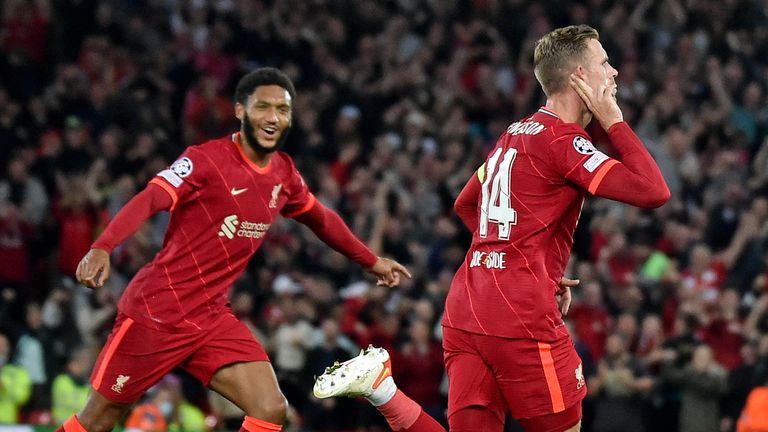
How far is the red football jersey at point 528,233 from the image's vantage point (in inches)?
232

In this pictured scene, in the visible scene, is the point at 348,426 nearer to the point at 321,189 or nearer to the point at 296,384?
the point at 296,384

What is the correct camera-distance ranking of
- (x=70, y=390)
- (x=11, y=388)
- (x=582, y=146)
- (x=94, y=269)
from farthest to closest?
(x=11, y=388) → (x=70, y=390) → (x=94, y=269) → (x=582, y=146)

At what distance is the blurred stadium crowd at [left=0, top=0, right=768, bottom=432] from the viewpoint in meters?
12.7

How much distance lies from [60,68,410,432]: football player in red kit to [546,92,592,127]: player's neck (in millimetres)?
1829

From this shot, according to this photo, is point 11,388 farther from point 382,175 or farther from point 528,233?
point 528,233

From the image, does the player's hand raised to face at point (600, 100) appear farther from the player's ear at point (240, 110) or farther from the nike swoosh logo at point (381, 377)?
the player's ear at point (240, 110)

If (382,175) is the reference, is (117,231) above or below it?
above

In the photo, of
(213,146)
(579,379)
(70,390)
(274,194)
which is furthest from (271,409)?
(70,390)

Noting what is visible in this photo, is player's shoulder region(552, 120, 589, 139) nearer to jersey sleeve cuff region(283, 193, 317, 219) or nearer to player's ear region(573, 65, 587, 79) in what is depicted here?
player's ear region(573, 65, 587, 79)

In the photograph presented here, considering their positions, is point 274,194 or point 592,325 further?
point 592,325

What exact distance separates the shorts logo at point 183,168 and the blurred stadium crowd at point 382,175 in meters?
5.46

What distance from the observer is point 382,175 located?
15.1 meters

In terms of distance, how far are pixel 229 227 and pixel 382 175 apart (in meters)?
8.06

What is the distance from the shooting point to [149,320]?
7047 millimetres
